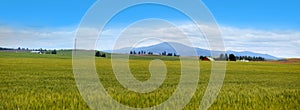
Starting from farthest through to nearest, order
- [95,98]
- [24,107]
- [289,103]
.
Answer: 1. [289,103]
2. [95,98]
3. [24,107]

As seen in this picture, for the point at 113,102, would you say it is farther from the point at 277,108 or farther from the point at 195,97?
the point at 277,108

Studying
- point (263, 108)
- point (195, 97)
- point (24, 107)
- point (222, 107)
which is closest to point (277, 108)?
point (263, 108)

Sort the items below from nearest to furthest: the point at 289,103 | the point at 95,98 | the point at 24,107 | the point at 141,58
Answer: the point at 24,107
the point at 95,98
the point at 289,103
the point at 141,58

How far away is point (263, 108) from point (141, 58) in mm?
105816

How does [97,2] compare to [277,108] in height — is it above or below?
above

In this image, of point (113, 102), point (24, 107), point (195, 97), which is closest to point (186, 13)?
point (195, 97)

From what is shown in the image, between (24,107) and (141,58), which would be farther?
(141,58)

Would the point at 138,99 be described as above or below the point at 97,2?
below

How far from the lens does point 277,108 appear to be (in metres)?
10.6

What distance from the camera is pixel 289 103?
39.9ft

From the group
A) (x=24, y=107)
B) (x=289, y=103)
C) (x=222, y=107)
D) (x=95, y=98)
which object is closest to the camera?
(x=24, y=107)

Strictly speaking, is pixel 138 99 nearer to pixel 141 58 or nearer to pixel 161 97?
pixel 161 97

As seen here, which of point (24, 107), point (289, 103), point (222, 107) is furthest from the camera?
point (289, 103)

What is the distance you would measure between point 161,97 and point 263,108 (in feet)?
10.2
